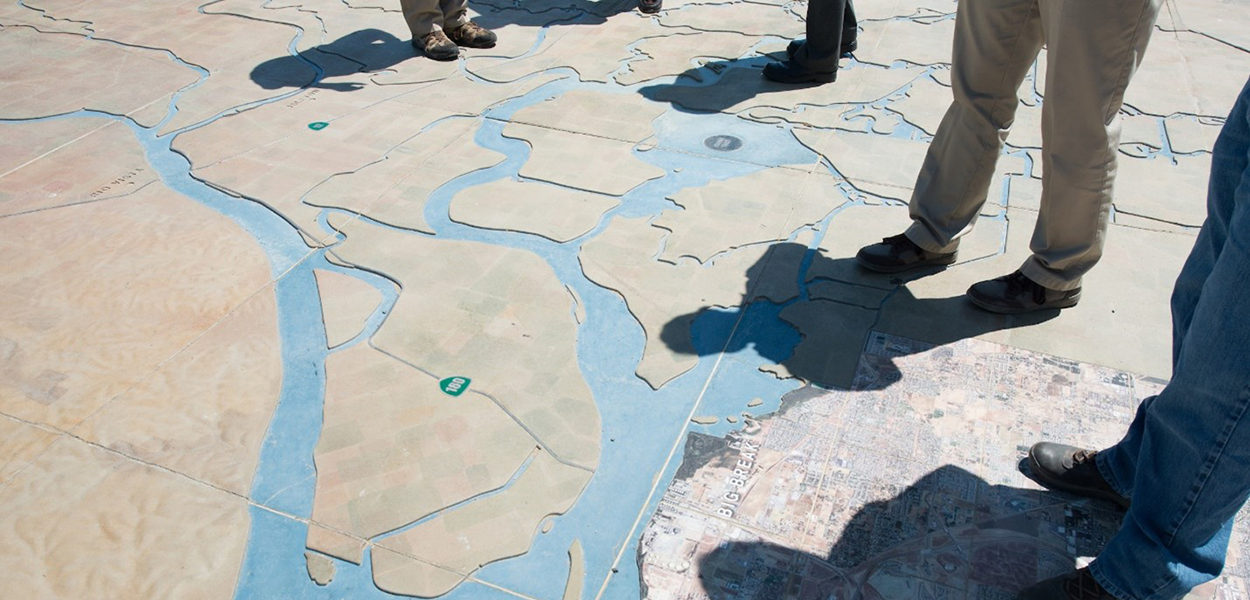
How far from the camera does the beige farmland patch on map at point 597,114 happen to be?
370cm

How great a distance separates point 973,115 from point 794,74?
1.63m

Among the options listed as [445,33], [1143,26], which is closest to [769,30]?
[445,33]

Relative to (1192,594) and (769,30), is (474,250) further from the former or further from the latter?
(769,30)

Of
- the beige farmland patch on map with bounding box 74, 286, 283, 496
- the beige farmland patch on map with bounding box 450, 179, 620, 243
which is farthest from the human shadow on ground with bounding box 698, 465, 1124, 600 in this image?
the beige farmland patch on map with bounding box 450, 179, 620, 243

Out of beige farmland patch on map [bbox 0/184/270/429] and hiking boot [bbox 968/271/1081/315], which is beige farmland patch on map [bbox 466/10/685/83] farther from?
hiking boot [bbox 968/271/1081/315]

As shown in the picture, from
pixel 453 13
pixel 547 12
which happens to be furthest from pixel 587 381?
pixel 547 12

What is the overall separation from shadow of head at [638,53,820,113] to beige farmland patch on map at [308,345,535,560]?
2061mm

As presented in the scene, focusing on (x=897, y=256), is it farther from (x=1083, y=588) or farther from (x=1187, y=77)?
(x=1187, y=77)

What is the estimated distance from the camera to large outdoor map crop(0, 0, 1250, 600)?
1.95m

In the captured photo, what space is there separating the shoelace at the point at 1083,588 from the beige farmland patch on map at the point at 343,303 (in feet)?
6.58

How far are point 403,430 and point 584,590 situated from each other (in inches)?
27.7

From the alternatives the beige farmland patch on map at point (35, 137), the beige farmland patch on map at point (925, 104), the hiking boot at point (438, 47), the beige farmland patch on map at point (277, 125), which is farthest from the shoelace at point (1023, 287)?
the beige farmland patch on map at point (35, 137)

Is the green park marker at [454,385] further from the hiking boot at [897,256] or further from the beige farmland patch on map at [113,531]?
the hiking boot at [897,256]

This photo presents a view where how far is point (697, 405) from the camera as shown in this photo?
7.55ft
